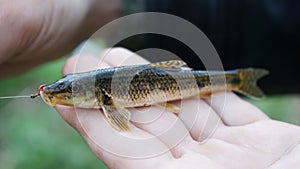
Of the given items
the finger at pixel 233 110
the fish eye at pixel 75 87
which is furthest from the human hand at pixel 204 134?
the fish eye at pixel 75 87

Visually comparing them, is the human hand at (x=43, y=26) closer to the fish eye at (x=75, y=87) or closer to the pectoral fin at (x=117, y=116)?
the fish eye at (x=75, y=87)

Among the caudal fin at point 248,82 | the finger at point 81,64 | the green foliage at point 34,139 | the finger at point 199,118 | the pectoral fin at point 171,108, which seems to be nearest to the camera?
the finger at point 199,118

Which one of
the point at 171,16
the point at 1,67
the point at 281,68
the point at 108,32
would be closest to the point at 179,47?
the point at 171,16

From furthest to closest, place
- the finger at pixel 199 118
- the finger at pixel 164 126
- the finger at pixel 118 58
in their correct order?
1. the finger at pixel 118 58
2. the finger at pixel 199 118
3. the finger at pixel 164 126

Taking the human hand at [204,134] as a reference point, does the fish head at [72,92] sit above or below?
above

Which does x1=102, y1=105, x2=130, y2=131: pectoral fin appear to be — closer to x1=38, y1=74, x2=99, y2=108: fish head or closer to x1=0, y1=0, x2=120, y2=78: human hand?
x1=38, y1=74, x2=99, y2=108: fish head

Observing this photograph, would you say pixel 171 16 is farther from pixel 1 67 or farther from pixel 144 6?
pixel 1 67

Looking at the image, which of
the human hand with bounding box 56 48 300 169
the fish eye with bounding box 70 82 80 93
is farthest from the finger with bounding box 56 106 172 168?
the fish eye with bounding box 70 82 80 93
